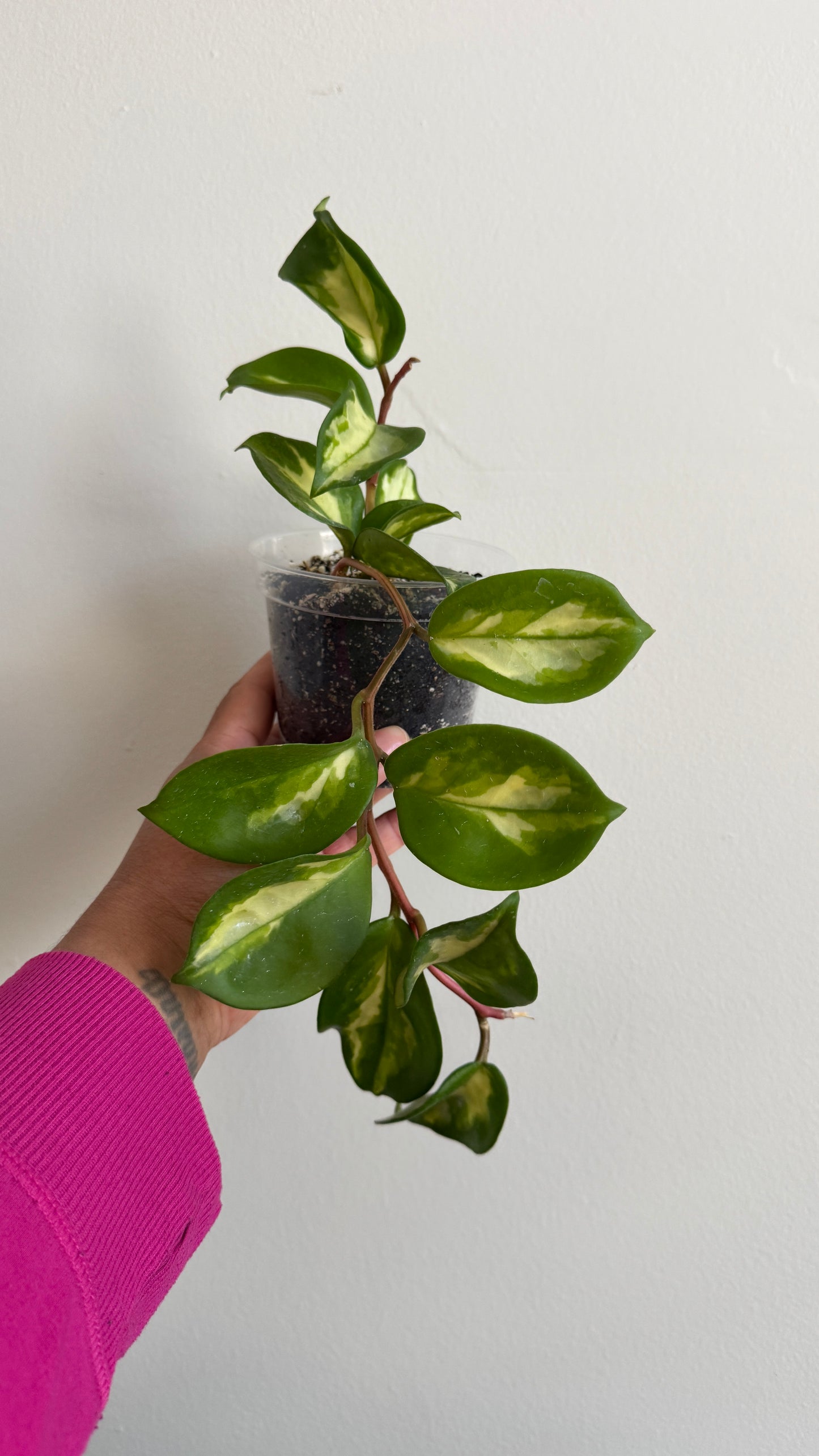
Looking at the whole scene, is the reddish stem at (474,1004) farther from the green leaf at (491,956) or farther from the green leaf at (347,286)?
the green leaf at (347,286)

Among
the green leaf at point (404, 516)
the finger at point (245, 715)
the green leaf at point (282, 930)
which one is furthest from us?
the finger at point (245, 715)

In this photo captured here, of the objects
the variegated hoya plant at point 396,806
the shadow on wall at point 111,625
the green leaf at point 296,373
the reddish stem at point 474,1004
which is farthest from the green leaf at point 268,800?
the shadow on wall at point 111,625

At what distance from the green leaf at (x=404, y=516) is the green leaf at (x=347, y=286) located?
0.37 ft

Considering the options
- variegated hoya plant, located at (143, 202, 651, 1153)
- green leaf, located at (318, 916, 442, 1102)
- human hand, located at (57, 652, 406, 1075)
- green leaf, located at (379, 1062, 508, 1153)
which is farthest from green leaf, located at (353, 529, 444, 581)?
green leaf, located at (379, 1062, 508, 1153)

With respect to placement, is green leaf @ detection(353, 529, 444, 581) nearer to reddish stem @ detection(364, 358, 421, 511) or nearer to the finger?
reddish stem @ detection(364, 358, 421, 511)

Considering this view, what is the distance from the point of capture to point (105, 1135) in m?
0.52

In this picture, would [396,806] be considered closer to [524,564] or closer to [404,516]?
[404,516]

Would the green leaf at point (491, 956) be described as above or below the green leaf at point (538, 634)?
below

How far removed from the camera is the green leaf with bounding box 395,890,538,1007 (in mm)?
491

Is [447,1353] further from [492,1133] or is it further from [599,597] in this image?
[599,597]

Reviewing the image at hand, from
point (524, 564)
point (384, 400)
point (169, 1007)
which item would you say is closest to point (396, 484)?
point (384, 400)

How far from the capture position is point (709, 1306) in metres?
0.90

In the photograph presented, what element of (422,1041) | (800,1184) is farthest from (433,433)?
(800,1184)

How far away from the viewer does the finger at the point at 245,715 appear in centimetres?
67
